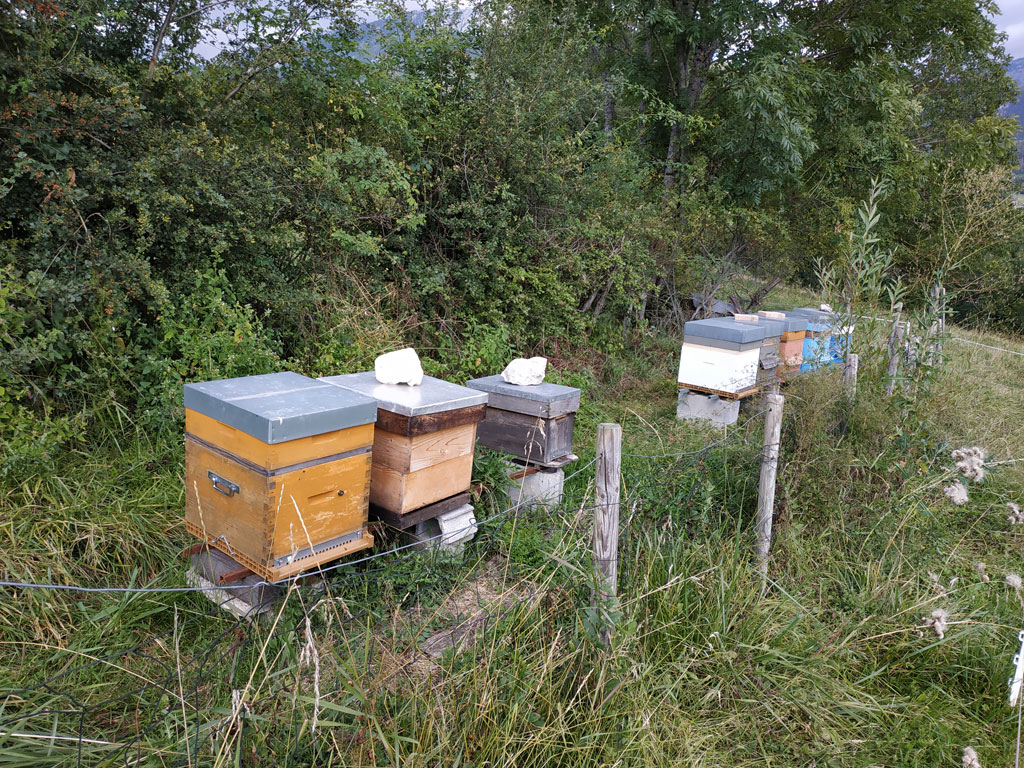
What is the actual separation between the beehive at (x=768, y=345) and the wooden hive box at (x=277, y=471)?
4.79 meters

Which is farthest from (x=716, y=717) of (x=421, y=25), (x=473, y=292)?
(x=421, y=25)

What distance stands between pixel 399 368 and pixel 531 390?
3.38 ft

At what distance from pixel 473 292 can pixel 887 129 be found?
7.02 metres

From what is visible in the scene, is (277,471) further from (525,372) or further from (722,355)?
(722,355)

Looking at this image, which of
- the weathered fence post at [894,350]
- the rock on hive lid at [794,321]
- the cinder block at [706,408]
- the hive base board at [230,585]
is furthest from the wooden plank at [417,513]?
the rock on hive lid at [794,321]

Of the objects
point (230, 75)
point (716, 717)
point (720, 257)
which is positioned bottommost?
point (716, 717)

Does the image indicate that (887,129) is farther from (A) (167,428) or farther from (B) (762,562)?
(A) (167,428)

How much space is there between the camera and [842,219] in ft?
31.2

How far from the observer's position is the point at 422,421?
3.04 m

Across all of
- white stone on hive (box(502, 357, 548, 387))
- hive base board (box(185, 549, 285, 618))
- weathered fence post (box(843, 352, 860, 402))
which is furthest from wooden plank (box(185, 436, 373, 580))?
weathered fence post (box(843, 352, 860, 402))

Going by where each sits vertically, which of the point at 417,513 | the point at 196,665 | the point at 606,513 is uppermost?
the point at 606,513

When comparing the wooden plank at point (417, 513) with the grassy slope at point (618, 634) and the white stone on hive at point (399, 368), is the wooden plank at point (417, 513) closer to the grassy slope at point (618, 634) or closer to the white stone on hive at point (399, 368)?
the grassy slope at point (618, 634)

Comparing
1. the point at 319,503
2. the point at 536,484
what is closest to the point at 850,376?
the point at 536,484

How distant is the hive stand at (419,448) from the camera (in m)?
3.06
